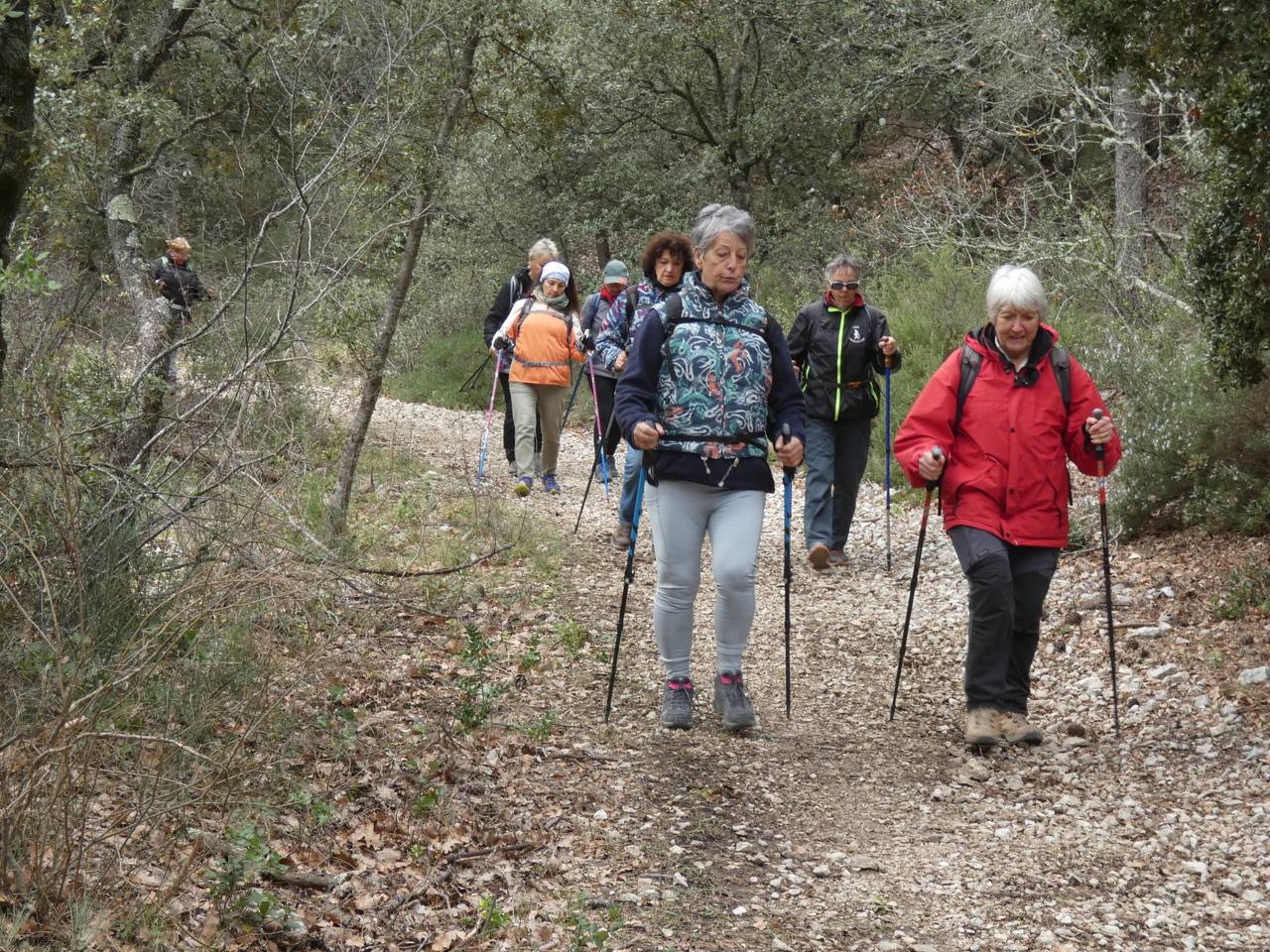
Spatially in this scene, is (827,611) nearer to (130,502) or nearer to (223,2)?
(130,502)

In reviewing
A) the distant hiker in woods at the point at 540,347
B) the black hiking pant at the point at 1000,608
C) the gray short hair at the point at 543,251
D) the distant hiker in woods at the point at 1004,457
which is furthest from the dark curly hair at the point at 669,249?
the gray short hair at the point at 543,251

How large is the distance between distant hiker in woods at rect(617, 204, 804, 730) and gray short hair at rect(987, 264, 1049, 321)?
106 cm

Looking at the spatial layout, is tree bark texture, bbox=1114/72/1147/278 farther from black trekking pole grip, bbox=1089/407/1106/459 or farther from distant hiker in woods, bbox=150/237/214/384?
distant hiker in woods, bbox=150/237/214/384

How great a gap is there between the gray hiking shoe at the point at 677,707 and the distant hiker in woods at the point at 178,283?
4111mm

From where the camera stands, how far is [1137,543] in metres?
9.87

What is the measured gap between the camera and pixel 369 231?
9195mm

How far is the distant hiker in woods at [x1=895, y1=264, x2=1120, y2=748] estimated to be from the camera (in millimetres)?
6270

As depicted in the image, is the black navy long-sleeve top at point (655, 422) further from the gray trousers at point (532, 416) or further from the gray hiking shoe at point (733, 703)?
the gray trousers at point (532, 416)

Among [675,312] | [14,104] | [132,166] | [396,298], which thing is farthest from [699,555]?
[132,166]

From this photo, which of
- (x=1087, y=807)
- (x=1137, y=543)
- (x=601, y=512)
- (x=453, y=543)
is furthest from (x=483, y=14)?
(x=1087, y=807)

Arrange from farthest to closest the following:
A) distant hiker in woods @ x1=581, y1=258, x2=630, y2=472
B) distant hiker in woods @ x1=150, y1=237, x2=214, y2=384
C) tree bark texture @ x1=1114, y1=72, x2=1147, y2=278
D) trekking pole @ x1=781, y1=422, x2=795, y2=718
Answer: tree bark texture @ x1=1114, y1=72, x2=1147, y2=278 < distant hiker in woods @ x1=581, y1=258, x2=630, y2=472 < distant hiker in woods @ x1=150, y1=237, x2=214, y2=384 < trekking pole @ x1=781, y1=422, x2=795, y2=718

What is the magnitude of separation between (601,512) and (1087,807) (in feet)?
24.6

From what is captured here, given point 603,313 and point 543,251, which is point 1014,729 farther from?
point 543,251

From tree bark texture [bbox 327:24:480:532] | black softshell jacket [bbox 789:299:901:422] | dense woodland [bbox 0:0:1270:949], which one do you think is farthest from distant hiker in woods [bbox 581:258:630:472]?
tree bark texture [bbox 327:24:480:532]
